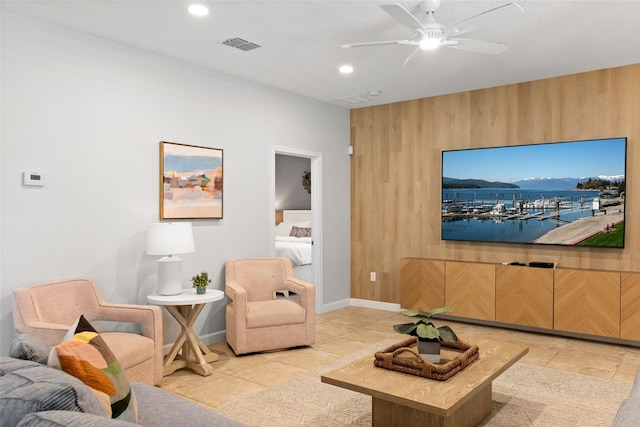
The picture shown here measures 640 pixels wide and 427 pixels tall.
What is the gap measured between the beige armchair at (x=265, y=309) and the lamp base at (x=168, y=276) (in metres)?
0.57

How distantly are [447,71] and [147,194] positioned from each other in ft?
10.4

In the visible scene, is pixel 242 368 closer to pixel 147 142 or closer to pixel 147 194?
pixel 147 194

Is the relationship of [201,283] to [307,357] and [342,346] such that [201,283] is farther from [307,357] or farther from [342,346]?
[342,346]

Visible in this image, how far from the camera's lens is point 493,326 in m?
5.36

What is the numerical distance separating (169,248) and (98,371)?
2293mm

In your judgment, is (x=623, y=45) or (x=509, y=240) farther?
(x=509, y=240)

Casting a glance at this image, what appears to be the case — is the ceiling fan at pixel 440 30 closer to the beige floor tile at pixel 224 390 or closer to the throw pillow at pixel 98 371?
the throw pillow at pixel 98 371

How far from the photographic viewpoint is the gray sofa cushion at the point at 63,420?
1.11 m

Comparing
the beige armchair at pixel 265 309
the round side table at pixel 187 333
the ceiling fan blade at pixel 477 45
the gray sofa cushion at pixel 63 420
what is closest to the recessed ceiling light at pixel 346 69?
the ceiling fan blade at pixel 477 45

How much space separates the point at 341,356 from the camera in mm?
4312

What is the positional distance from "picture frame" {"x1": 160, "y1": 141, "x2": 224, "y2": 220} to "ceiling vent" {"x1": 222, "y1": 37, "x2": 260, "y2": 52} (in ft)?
3.43

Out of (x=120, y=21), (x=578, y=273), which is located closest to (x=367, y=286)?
(x=578, y=273)

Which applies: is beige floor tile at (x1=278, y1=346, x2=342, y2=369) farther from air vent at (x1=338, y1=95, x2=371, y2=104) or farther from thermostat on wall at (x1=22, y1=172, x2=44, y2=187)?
air vent at (x1=338, y1=95, x2=371, y2=104)

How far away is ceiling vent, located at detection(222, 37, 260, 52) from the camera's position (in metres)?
3.91
